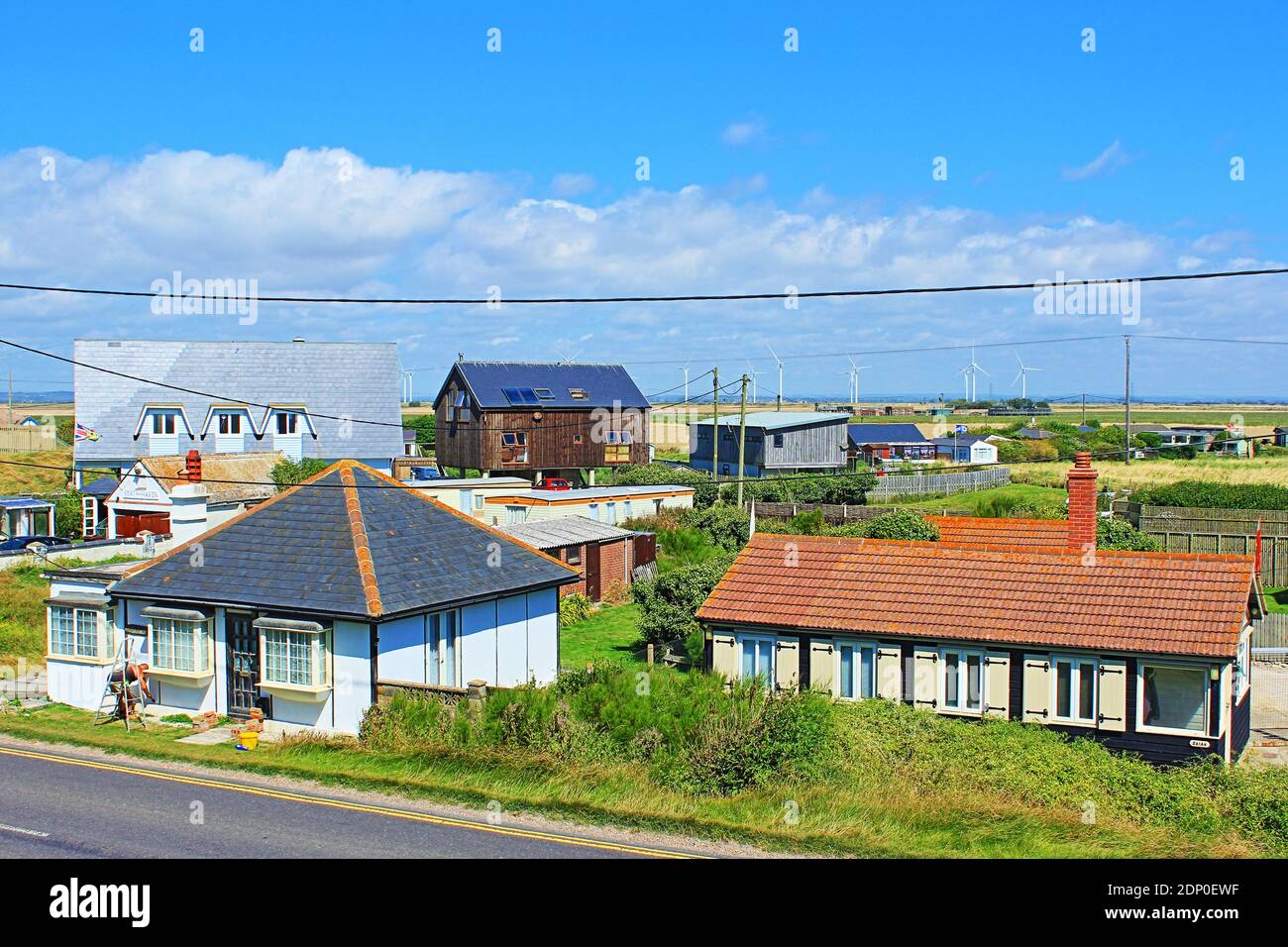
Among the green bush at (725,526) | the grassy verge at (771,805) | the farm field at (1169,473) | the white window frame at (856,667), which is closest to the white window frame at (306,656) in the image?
the grassy verge at (771,805)

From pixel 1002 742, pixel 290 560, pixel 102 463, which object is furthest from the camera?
pixel 102 463

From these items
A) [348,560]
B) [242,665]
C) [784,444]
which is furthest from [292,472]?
[784,444]

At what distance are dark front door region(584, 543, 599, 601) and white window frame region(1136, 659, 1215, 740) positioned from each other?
21603 millimetres

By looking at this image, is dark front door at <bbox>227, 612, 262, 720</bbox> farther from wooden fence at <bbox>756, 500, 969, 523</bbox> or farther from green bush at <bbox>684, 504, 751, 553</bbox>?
wooden fence at <bbox>756, 500, 969, 523</bbox>

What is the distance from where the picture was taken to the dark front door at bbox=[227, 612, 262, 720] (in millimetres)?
22469

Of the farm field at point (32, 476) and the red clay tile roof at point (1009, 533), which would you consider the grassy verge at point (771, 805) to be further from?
the farm field at point (32, 476)

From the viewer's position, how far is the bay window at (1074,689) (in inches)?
886

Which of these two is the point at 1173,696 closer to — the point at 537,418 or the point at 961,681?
the point at 961,681

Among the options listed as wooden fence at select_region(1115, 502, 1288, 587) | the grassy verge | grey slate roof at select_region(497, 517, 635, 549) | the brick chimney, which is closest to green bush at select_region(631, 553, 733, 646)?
grey slate roof at select_region(497, 517, 635, 549)

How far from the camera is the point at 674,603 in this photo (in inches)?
1314
